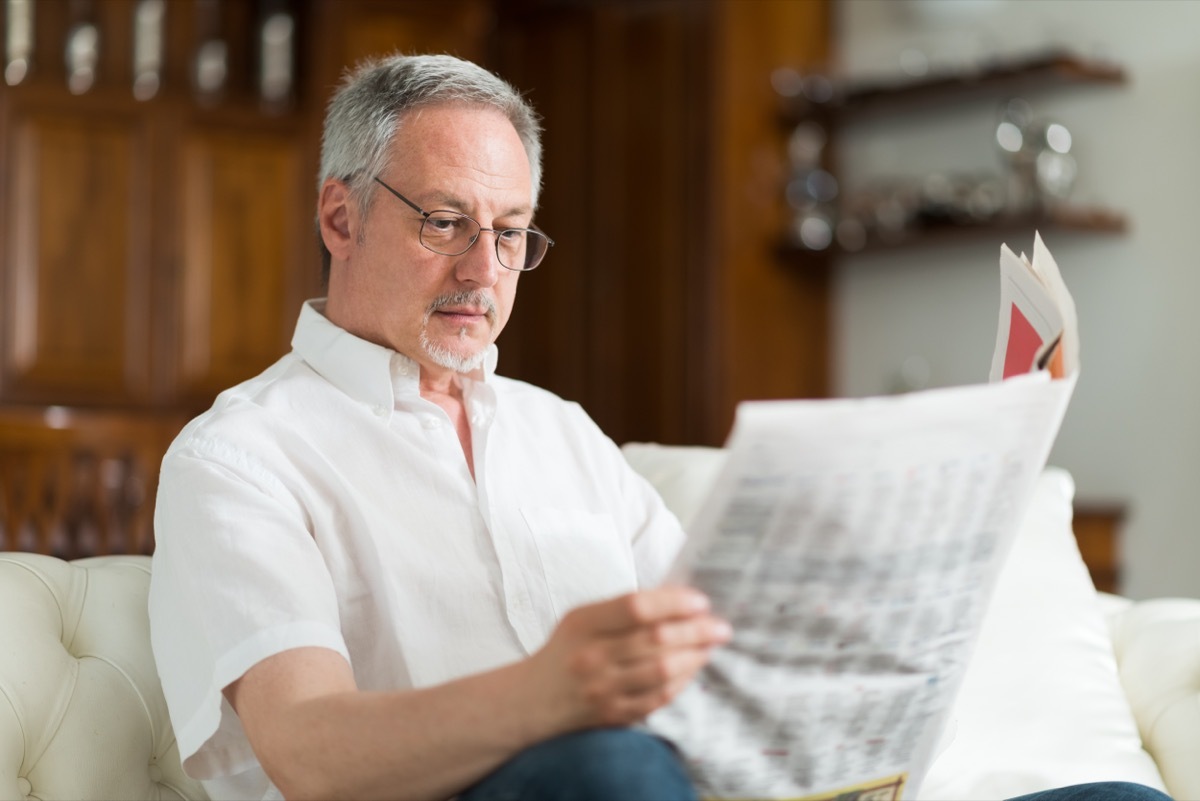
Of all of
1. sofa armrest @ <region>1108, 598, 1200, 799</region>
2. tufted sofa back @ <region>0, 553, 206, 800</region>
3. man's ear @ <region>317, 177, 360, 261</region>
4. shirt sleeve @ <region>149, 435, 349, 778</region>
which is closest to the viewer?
shirt sleeve @ <region>149, 435, 349, 778</region>

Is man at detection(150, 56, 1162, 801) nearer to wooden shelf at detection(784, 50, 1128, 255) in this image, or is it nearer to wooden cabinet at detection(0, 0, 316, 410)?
wooden shelf at detection(784, 50, 1128, 255)

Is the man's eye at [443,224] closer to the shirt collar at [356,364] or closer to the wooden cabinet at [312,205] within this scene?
the shirt collar at [356,364]

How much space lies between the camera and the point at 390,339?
137cm

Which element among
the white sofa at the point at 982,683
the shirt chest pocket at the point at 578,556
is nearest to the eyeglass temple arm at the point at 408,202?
the shirt chest pocket at the point at 578,556

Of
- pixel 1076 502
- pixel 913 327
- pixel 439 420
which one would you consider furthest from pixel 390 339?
pixel 913 327

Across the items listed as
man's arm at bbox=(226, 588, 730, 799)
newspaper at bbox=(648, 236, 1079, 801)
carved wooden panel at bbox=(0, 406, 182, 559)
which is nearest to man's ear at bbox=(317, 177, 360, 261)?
man's arm at bbox=(226, 588, 730, 799)

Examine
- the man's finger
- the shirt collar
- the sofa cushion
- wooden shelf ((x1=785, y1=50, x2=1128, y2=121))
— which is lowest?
the sofa cushion

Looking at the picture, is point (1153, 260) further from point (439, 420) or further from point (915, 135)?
point (439, 420)

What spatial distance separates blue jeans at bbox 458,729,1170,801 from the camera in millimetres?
823

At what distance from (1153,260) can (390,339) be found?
8.01ft

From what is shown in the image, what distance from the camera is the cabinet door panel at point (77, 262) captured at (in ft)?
13.6

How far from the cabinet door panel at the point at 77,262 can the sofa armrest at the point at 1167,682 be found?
3.27 metres

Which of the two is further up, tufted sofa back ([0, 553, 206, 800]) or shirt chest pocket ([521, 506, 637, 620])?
shirt chest pocket ([521, 506, 637, 620])

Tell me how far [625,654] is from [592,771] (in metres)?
0.09
